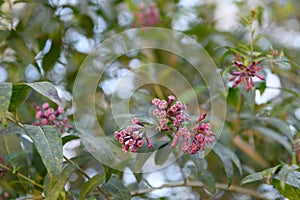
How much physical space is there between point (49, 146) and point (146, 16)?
1010mm

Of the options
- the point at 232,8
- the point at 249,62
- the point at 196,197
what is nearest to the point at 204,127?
the point at 249,62

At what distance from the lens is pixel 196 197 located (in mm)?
1412

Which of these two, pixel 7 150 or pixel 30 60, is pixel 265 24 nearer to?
pixel 30 60

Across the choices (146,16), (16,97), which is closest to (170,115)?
(16,97)

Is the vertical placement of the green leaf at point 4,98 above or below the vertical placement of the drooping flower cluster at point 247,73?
below

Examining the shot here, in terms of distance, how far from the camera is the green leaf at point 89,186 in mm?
840

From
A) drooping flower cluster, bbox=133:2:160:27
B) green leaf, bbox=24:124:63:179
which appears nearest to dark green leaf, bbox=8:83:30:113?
green leaf, bbox=24:124:63:179

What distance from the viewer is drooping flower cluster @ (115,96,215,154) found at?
0.79 m

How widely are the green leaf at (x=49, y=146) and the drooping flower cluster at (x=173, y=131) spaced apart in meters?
0.11

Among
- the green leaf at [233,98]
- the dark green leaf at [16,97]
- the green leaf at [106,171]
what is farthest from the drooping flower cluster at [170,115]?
the green leaf at [233,98]

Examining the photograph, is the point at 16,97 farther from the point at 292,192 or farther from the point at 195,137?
the point at 292,192

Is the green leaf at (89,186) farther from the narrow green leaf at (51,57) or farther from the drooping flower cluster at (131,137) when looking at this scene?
the narrow green leaf at (51,57)

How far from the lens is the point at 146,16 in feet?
5.43

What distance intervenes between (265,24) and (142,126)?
1279 mm
